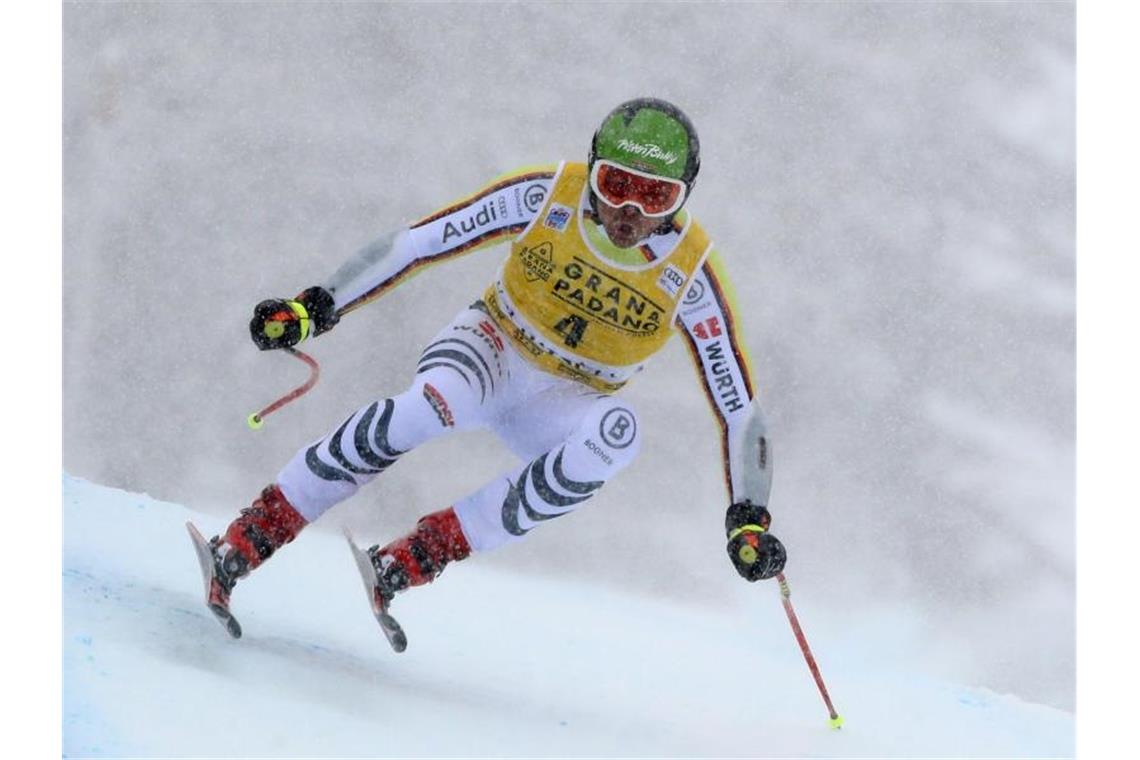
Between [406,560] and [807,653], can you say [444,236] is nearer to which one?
[406,560]

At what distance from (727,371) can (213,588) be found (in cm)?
106

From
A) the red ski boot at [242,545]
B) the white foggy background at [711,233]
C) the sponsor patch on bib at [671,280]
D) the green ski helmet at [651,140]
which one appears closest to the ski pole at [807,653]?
the white foggy background at [711,233]

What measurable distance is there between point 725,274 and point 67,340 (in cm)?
146

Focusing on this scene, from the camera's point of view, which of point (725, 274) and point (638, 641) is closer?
point (725, 274)

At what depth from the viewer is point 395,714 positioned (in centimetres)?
271

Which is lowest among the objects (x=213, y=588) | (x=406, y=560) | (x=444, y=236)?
(x=213, y=588)

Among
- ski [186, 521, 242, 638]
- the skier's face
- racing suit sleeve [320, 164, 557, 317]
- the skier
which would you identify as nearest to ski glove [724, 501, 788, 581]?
the skier

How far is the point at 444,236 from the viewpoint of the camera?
285 centimetres

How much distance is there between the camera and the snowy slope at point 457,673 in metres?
2.63

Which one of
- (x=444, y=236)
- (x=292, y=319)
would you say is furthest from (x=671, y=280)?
(x=292, y=319)

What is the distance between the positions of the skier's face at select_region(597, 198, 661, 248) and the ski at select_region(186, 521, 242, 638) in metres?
0.97

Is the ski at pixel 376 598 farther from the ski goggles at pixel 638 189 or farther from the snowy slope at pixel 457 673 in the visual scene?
the ski goggles at pixel 638 189

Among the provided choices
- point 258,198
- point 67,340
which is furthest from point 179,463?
point 258,198
